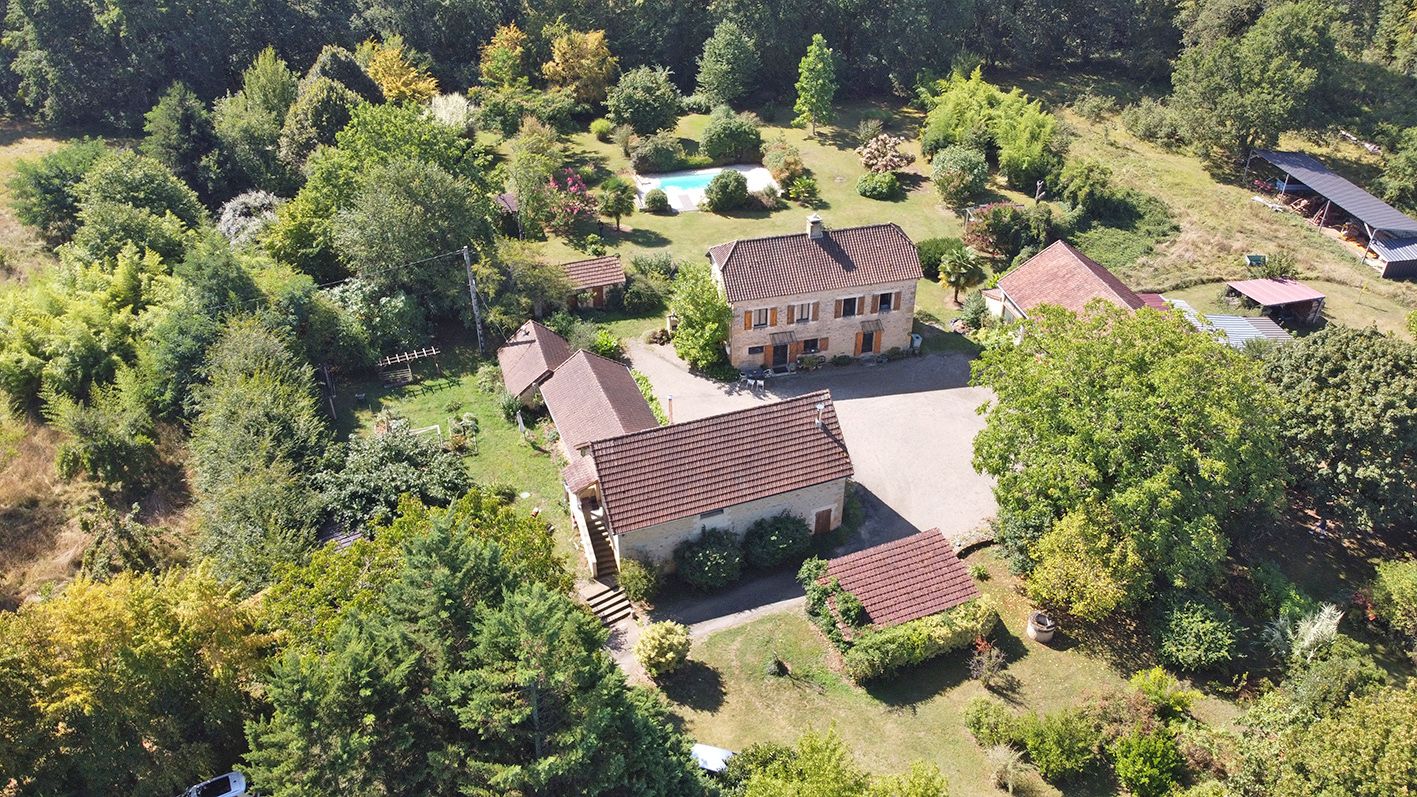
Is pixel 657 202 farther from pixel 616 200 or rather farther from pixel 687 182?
pixel 687 182

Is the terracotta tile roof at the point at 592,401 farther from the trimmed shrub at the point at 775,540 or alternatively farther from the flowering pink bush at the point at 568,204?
the flowering pink bush at the point at 568,204

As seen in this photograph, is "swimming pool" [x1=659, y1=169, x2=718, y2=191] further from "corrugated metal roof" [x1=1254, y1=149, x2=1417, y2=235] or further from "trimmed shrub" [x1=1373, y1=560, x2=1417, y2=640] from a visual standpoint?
"trimmed shrub" [x1=1373, y1=560, x2=1417, y2=640]

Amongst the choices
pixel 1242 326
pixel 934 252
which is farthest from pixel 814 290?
pixel 1242 326

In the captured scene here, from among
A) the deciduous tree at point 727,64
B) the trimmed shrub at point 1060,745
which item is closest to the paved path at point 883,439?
the trimmed shrub at point 1060,745

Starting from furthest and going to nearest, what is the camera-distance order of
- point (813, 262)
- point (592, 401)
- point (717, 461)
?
point (813, 262) → point (592, 401) → point (717, 461)

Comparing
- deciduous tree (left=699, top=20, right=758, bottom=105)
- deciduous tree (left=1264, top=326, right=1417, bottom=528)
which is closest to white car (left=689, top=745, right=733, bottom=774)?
deciduous tree (left=1264, top=326, right=1417, bottom=528)
